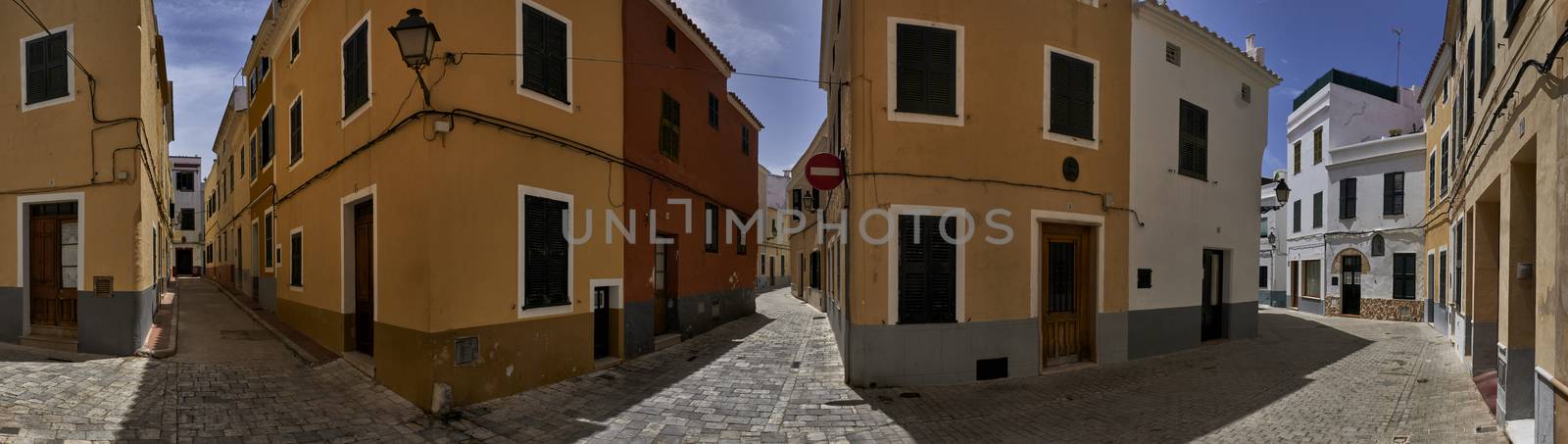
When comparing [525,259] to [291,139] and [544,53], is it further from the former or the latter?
[291,139]

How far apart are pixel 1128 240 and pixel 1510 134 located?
420 cm

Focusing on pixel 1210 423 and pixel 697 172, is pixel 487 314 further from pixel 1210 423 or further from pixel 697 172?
pixel 1210 423

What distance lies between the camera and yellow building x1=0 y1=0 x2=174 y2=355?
896cm

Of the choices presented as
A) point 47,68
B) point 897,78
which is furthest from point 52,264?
point 897,78

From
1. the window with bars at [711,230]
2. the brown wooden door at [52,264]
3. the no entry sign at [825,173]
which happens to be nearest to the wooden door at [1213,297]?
the no entry sign at [825,173]

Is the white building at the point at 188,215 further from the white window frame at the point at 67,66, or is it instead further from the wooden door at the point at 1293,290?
the wooden door at the point at 1293,290

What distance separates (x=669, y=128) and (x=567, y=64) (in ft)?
11.0

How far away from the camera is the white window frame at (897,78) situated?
8109mm

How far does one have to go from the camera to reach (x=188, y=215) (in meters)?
35.4

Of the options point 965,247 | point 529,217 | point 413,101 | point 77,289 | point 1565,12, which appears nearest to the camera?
point 1565,12

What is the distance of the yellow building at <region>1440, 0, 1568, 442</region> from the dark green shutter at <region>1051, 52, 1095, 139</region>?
13.6 ft

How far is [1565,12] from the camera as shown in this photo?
4.69 meters

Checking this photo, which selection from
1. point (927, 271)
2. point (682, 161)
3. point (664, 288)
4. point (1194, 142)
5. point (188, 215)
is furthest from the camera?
point (188, 215)

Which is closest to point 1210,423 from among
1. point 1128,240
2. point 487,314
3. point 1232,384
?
point 1232,384
